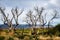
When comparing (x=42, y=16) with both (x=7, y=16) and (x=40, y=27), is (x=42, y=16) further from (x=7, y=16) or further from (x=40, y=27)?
(x=7, y=16)

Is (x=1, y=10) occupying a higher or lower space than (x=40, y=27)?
higher

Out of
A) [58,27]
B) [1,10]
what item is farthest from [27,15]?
[58,27]

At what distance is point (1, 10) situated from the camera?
72.0 m

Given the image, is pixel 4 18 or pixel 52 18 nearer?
pixel 4 18

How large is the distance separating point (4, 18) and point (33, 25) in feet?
41.8

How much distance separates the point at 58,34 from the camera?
158 ft

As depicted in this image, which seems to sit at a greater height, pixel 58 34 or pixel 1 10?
pixel 1 10

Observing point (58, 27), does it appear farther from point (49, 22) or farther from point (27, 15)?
point (27, 15)

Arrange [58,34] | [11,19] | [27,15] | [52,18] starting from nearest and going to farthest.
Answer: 1. [58,34]
2. [11,19]
3. [52,18]
4. [27,15]

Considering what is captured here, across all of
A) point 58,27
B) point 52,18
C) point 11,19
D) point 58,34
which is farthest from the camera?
point 52,18

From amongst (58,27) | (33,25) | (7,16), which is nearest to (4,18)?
(7,16)

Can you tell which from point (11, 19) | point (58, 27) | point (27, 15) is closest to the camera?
point (58, 27)

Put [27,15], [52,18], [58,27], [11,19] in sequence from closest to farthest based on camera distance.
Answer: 1. [58,27]
2. [11,19]
3. [52,18]
4. [27,15]

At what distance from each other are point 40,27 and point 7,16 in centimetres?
1739
